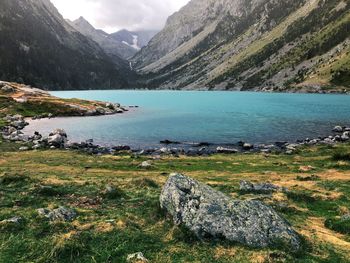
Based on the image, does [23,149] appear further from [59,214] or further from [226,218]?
[226,218]

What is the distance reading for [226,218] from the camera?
65.1 ft

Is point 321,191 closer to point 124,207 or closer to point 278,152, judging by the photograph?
point 124,207

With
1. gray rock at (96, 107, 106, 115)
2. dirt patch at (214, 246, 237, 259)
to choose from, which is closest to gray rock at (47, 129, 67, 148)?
dirt patch at (214, 246, 237, 259)

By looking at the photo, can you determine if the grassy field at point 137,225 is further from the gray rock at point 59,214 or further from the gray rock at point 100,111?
the gray rock at point 100,111

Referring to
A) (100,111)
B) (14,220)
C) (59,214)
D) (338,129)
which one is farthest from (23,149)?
(100,111)

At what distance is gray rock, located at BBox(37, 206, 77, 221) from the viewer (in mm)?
21234

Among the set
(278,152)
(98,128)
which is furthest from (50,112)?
(278,152)

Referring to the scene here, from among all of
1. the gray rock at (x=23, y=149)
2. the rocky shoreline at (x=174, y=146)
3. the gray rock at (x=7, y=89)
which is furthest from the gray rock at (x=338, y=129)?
the gray rock at (x=7, y=89)

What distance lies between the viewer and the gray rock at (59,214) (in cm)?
2123

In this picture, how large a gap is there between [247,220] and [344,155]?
41.2 meters

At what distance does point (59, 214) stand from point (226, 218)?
31.2 ft

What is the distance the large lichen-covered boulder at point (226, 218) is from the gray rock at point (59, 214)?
5.50m

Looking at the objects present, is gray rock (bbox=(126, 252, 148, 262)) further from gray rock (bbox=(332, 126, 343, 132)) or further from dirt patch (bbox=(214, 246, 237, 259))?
gray rock (bbox=(332, 126, 343, 132))

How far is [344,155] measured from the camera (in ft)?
181
